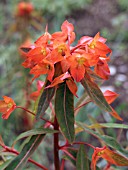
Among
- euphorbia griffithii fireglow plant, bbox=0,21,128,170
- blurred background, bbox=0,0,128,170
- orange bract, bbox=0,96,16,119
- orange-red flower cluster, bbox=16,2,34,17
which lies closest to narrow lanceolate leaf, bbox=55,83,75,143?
euphorbia griffithii fireglow plant, bbox=0,21,128,170

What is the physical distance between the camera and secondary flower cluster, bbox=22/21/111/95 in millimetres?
723

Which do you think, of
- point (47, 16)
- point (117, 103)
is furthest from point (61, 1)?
point (117, 103)

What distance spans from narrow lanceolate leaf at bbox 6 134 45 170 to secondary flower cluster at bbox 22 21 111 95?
16cm

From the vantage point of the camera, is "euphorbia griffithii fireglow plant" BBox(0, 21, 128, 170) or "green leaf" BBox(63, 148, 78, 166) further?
"green leaf" BBox(63, 148, 78, 166)

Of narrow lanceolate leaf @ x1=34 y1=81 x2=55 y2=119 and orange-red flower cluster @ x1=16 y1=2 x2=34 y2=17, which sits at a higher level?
narrow lanceolate leaf @ x1=34 y1=81 x2=55 y2=119

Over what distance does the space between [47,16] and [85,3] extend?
0.52 metres

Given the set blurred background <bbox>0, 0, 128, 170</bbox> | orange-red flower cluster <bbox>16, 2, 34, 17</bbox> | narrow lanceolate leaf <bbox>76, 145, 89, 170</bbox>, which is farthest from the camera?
orange-red flower cluster <bbox>16, 2, 34, 17</bbox>

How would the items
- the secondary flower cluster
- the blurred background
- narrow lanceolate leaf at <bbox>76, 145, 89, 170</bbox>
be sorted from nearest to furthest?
the secondary flower cluster → narrow lanceolate leaf at <bbox>76, 145, 89, 170</bbox> → the blurred background

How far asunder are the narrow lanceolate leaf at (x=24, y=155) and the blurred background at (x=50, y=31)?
0.27 meters

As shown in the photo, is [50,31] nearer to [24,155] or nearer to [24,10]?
[24,10]

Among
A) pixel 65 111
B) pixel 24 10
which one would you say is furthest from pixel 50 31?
pixel 65 111

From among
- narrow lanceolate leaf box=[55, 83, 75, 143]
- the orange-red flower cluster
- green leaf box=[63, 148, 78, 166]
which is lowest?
green leaf box=[63, 148, 78, 166]

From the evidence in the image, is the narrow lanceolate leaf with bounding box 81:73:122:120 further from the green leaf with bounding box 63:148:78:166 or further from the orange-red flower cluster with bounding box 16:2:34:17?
the orange-red flower cluster with bounding box 16:2:34:17

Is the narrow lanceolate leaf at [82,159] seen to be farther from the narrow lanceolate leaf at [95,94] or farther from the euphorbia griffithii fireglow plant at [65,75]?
the narrow lanceolate leaf at [95,94]
